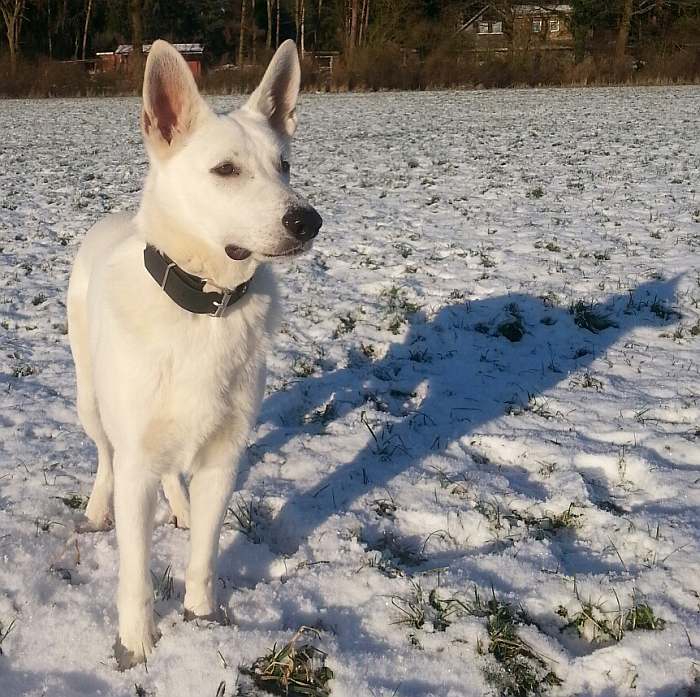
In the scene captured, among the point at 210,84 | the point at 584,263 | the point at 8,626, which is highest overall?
the point at 210,84

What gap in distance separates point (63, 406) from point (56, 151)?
11.7 metres

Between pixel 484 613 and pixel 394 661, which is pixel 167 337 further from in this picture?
pixel 484 613

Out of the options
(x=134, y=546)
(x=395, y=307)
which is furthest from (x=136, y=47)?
(x=134, y=546)

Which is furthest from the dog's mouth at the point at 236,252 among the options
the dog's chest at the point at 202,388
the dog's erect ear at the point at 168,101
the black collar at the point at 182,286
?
the dog's erect ear at the point at 168,101

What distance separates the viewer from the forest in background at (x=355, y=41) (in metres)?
29.5

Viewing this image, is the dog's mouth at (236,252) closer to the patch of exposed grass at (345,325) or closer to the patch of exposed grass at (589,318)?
the patch of exposed grass at (345,325)

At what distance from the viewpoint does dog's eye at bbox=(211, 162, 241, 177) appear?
7.81 ft

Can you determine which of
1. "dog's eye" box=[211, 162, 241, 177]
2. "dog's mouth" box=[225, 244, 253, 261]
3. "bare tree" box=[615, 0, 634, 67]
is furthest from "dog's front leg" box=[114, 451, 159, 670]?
A: "bare tree" box=[615, 0, 634, 67]

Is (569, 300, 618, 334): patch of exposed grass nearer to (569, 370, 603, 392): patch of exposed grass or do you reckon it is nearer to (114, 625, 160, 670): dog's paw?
(569, 370, 603, 392): patch of exposed grass

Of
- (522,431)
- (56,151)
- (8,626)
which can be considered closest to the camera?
(8,626)

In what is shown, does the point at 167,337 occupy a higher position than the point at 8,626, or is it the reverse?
the point at 167,337

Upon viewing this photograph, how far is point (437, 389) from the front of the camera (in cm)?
425

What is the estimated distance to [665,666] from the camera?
2104 mm

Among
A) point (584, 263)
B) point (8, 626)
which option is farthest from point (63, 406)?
point (584, 263)
